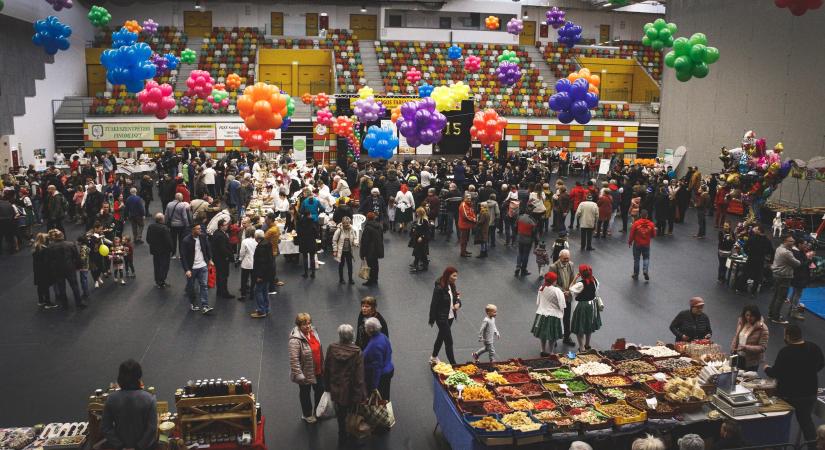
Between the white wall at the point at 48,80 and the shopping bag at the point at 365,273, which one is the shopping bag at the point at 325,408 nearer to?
the shopping bag at the point at 365,273

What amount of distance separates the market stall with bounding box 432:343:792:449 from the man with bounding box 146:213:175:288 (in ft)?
19.5

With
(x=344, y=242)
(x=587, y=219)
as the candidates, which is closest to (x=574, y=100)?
(x=587, y=219)

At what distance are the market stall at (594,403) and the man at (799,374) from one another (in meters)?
0.13

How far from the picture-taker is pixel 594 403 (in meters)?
5.91

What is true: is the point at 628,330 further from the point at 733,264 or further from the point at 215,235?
the point at 215,235

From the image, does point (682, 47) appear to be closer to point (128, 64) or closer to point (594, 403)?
point (594, 403)

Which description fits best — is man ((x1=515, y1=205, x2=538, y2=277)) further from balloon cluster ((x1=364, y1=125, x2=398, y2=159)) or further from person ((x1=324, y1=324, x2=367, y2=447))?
balloon cluster ((x1=364, y1=125, x2=398, y2=159))

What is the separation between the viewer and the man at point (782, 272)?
29.8 ft

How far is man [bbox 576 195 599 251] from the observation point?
1323cm

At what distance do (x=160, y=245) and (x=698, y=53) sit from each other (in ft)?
36.9

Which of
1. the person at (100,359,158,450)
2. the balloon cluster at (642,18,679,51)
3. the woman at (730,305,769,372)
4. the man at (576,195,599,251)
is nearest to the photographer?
the person at (100,359,158,450)

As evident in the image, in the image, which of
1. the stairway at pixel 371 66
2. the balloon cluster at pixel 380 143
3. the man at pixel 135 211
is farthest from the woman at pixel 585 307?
the stairway at pixel 371 66

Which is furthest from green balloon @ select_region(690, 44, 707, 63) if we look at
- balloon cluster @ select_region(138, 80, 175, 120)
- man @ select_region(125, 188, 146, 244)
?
balloon cluster @ select_region(138, 80, 175, 120)

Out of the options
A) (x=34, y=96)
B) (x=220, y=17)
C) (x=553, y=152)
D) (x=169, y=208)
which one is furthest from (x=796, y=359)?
(x=220, y=17)
